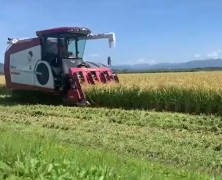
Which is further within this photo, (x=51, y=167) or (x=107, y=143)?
(x=107, y=143)

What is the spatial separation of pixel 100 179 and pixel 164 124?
7812 mm

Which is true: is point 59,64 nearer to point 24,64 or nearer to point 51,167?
point 24,64

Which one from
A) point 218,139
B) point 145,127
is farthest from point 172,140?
point 145,127

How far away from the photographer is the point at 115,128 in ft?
39.7

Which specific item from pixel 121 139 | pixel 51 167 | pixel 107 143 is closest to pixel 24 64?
pixel 121 139

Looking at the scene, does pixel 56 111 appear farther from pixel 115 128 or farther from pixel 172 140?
pixel 172 140

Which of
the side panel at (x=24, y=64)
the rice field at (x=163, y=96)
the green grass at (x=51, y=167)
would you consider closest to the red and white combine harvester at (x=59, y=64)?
the side panel at (x=24, y=64)

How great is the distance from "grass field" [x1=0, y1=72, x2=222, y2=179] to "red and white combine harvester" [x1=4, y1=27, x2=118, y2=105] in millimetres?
833

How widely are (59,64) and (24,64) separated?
208 cm

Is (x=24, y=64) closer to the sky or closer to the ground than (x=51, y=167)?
closer to the sky

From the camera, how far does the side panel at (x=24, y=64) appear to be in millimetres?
18766

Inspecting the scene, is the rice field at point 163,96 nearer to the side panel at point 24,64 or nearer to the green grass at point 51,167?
the side panel at point 24,64

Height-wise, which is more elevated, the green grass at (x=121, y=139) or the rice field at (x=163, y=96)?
the rice field at (x=163, y=96)

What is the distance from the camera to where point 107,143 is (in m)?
9.99
